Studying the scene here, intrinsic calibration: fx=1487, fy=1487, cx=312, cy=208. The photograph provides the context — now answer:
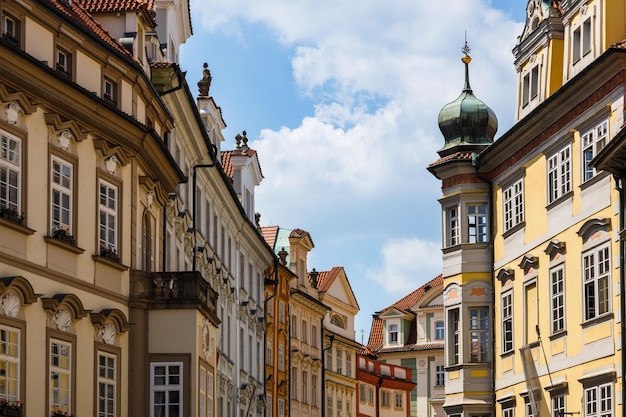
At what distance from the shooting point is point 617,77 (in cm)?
3728

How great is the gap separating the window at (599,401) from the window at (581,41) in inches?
372

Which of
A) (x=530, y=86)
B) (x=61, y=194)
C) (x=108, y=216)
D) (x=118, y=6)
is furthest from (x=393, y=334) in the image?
(x=61, y=194)

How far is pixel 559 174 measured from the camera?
41844 millimetres

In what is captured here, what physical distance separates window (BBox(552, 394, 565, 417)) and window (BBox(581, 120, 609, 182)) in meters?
6.22

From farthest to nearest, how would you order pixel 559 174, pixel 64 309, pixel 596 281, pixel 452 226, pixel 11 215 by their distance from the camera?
pixel 452 226 < pixel 559 174 < pixel 596 281 < pixel 64 309 < pixel 11 215

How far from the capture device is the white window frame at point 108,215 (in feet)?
106

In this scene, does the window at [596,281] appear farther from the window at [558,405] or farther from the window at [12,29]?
the window at [12,29]

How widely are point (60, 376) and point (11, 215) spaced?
12.5 feet

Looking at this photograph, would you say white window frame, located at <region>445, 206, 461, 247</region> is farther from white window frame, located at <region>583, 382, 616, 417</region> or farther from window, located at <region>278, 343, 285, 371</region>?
window, located at <region>278, 343, 285, 371</region>

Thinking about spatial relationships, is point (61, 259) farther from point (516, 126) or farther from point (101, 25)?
point (516, 126)

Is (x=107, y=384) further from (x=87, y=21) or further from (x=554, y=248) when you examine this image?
(x=554, y=248)

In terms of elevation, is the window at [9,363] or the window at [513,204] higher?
the window at [513,204]

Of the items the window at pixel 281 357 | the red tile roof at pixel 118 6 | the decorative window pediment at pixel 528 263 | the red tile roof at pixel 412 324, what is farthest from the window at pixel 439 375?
the red tile roof at pixel 118 6

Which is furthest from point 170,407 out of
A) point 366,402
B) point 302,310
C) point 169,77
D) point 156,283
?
point 366,402
